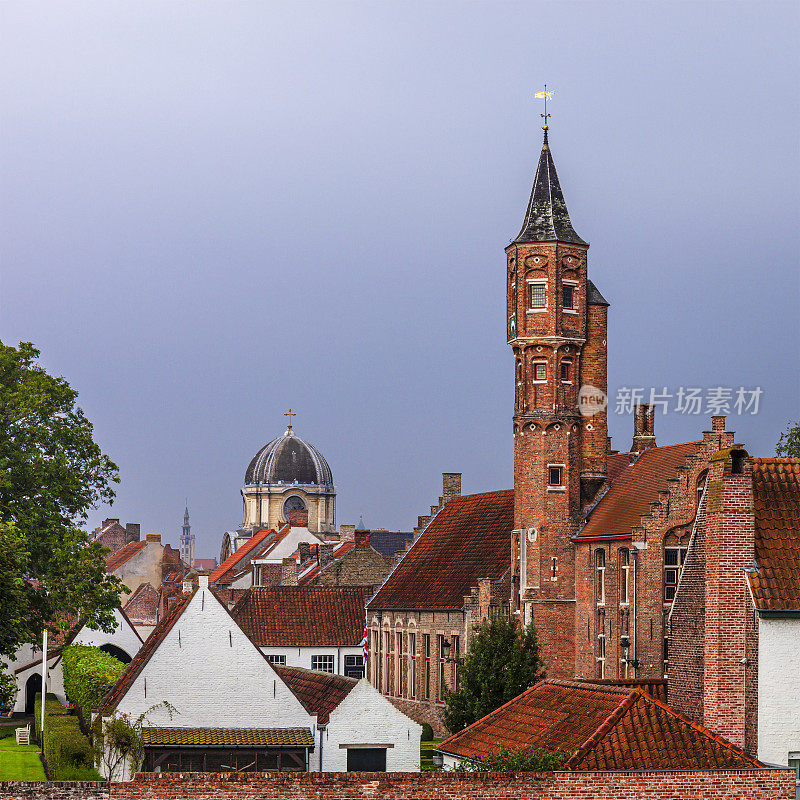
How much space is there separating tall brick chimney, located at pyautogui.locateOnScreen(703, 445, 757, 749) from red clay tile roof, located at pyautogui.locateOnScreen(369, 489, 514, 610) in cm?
2940

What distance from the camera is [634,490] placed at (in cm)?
5178

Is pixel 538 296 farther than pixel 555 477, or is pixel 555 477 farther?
pixel 538 296

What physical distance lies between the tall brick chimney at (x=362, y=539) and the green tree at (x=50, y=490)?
3497 centimetres

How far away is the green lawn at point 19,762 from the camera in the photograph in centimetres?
3888

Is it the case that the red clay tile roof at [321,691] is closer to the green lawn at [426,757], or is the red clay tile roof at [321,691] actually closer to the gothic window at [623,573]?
the green lawn at [426,757]

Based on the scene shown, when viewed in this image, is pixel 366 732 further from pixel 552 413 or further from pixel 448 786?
pixel 552 413

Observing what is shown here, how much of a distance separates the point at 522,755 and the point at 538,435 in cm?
2816

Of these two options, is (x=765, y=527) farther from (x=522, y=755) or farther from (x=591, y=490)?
(x=591, y=490)

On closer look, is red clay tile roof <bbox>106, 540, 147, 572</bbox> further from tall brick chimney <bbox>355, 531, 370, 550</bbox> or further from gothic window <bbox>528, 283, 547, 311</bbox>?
gothic window <bbox>528, 283, 547, 311</bbox>

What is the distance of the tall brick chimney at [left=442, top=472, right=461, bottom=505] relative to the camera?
6969 cm

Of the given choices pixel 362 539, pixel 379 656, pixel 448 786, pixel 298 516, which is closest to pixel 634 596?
pixel 379 656

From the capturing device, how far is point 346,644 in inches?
2712

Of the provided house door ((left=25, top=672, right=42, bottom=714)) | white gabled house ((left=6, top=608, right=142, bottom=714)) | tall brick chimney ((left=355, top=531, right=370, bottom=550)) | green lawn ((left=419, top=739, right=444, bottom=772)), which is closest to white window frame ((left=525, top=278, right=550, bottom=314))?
green lawn ((left=419, top=739, right=444, bottom=772))

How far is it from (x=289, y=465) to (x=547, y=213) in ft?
298
